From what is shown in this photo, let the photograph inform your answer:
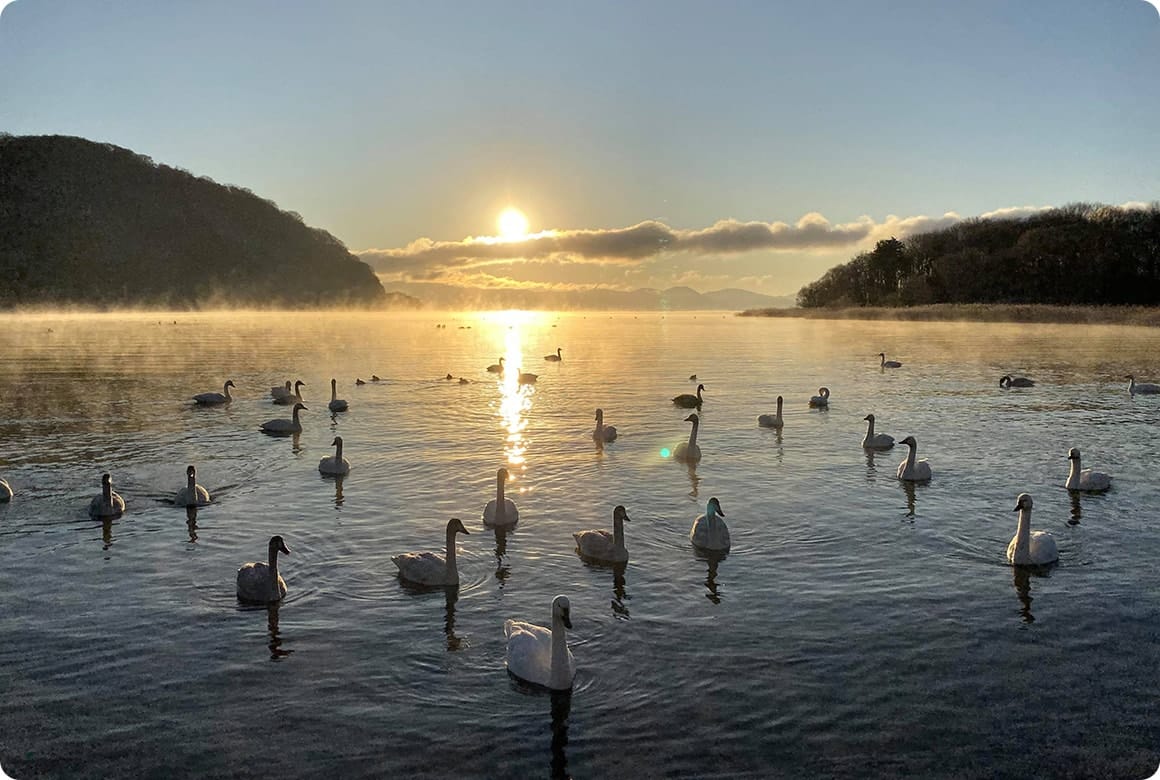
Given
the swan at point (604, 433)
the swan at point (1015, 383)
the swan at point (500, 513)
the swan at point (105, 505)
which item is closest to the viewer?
the swan at point (500, 513)

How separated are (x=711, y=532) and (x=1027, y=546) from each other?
5862mm

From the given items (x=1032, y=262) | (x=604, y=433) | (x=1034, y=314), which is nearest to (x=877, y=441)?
(x=604, y=433)

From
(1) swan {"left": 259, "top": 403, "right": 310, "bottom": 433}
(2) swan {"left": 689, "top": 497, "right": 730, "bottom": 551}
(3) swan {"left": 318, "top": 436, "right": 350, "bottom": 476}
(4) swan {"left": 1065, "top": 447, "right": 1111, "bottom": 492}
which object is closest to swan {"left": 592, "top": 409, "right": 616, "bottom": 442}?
(3) swan {"left": 318, "top": 436, "right": 350, "bottom": 476}

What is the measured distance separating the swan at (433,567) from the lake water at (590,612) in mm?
305

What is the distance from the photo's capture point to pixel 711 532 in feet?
54.1

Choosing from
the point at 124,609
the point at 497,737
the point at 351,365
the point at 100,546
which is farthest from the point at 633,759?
the point at 351,365

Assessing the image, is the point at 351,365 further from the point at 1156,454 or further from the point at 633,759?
the point at 633,759

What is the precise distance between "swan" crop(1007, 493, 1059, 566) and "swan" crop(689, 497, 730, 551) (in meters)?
5.36

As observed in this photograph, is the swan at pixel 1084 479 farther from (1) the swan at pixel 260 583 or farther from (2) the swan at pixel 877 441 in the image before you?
(1) the swan at pixel 260 583

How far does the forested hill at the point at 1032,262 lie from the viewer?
134m

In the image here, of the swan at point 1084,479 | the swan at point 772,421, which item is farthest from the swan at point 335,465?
the swan at point 1084,479

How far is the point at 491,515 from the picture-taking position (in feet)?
59.7

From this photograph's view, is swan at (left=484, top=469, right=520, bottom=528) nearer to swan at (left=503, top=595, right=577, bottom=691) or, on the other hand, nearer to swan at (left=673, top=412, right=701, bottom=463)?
swan at (left=503, top=595, right=577, bottom=691)

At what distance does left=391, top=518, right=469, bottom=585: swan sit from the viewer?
14.5m
